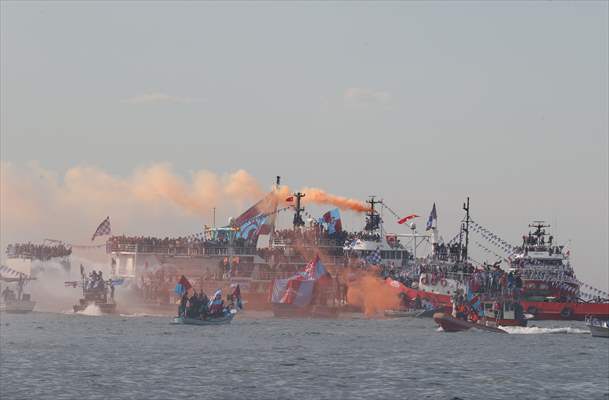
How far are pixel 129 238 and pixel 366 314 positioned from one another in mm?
37454

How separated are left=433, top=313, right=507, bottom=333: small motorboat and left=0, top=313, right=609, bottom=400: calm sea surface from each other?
5.49 feet

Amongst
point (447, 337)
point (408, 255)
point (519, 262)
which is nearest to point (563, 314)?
point (519, 262)

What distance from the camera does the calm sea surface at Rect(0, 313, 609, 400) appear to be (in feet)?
220

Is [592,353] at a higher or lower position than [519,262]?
lower

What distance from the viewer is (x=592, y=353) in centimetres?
9719

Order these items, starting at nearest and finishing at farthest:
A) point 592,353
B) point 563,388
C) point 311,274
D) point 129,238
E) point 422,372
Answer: point 563,388 < point 422,372 < point 592,353 < point 311,274 < point 129,238

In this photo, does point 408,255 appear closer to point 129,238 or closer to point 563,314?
point 563,314

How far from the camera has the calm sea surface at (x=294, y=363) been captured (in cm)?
6706

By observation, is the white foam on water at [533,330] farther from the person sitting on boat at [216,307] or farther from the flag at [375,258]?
the flag at [375,258]

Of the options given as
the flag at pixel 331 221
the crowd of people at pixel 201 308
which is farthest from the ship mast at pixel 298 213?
the crowd of people at pixel 201 308

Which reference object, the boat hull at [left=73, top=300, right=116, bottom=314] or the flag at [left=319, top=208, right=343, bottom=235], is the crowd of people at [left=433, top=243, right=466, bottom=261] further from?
the boat hull at [left=73, top=300, right=116, bottom=314]

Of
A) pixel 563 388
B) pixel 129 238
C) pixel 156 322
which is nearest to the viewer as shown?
pixel 563 388

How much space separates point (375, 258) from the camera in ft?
547

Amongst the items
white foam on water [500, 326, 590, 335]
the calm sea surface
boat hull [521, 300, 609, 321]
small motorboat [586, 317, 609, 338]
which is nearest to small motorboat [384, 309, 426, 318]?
boat hull [521, 300, 609, 321]
